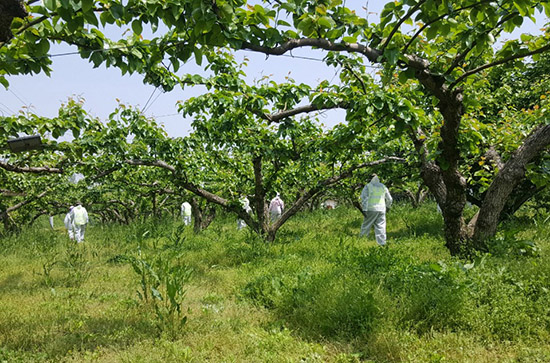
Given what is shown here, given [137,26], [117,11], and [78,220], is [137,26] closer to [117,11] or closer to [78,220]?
[117,11]

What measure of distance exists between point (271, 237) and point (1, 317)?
20.6 feet

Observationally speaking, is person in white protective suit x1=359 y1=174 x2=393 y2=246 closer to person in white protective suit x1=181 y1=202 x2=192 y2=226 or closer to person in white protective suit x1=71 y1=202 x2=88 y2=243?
person in white protective suit x1=71 y1=202 x2=88 y2=243

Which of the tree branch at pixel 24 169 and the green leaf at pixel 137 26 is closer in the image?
the green leaf at pixel 137 26

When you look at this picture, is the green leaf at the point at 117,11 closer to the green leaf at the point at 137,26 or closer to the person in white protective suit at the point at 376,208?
the green leaf at the point at 137,26

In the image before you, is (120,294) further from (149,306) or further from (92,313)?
(149,306)

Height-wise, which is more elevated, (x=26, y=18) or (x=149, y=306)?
(x=26, y=18)

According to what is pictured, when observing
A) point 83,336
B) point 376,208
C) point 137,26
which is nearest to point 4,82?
point 137,26

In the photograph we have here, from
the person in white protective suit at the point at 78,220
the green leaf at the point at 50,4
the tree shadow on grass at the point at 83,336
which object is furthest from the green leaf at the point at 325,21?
the person in white protective suit at the point at 78,220

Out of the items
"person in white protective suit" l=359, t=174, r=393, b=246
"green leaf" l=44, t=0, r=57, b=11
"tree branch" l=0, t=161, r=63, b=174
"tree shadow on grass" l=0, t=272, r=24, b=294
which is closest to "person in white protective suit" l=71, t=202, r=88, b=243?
"tree shadow on grass" l=0, t=272, r=24, b=294

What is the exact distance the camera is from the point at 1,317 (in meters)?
4.64

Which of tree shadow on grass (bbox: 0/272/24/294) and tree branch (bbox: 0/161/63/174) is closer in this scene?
tree shadow on grass (bbox: 0/272/24/294)

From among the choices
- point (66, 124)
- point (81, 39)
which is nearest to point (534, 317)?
point (81, 39)

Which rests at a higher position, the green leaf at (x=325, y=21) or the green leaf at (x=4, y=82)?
the green leaf at (x=4, y=82)

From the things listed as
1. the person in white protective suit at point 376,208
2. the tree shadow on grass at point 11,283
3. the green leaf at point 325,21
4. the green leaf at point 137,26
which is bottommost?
the tree shadow on grass at point 11,283
